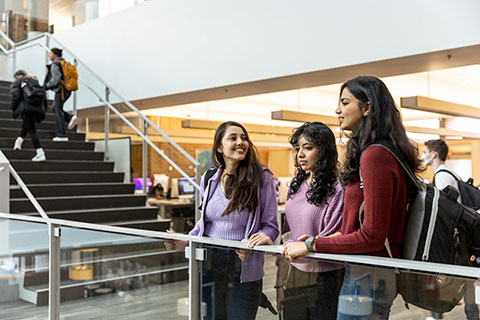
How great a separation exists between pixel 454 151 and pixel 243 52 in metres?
10.9

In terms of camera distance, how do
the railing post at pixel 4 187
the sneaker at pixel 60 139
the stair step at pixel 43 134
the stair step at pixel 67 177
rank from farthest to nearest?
1. the sneaker at pixel 60 139
2. the stair step at pixel 43 134
3. the stair step at pixel 67 177
4. the railing post at pixel 4 187

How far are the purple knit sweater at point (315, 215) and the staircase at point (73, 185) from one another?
14.5 feet

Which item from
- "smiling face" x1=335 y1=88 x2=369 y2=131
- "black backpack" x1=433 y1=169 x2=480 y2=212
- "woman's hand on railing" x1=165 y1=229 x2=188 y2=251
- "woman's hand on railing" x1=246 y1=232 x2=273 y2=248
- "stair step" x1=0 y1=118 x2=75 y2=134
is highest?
"stair step" x1=0 y1=118 x2=75 y2=134

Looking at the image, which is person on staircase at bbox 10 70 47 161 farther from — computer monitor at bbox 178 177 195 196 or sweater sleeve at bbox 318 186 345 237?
sweater sleeve at bbox 318 186 345 237

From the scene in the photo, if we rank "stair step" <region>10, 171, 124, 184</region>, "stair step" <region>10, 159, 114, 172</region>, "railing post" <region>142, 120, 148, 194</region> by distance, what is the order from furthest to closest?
"railing post" <region>142, 120, 148, 194</region> < "stair step" <region>10, 159, 114, 172</region> < "stair step" <region>10, 171, 124, 184</region>

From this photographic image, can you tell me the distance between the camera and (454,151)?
1619cm

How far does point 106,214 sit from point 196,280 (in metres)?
4.46

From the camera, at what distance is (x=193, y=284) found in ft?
7.91

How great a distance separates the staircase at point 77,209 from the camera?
3.08 metres

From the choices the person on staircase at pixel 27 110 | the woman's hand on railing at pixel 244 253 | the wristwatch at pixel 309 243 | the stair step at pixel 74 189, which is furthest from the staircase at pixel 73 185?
the wristwatch at pixel 309 243

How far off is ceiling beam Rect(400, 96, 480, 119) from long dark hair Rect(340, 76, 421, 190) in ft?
16.9

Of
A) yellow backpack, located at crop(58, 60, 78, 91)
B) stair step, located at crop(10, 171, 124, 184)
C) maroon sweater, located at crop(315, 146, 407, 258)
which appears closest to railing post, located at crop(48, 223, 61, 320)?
maroon sweater, located at crop(315, 146, 407, 258)

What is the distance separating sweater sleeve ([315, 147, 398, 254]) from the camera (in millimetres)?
1693

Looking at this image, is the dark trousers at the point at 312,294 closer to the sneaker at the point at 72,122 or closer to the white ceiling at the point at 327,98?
the sneaker at the point at 72,122
